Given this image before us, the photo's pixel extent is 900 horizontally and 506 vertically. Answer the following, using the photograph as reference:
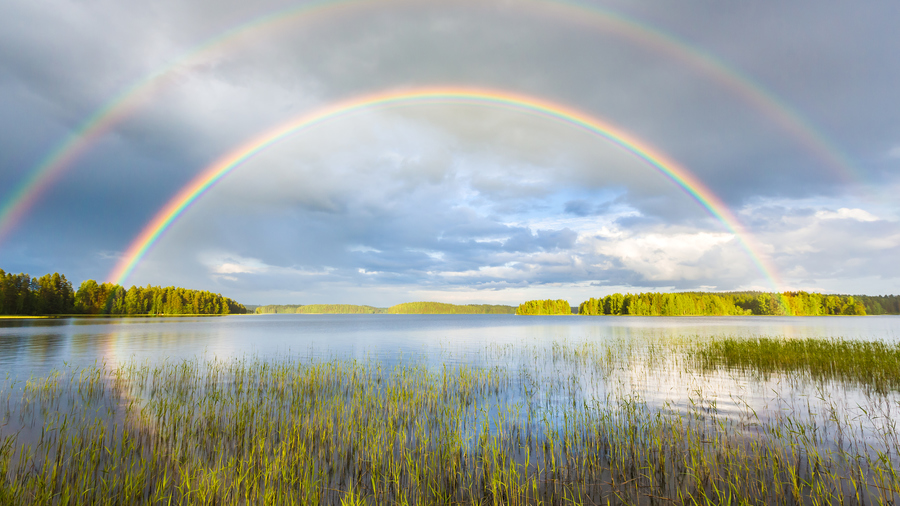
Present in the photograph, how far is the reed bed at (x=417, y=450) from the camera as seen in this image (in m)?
7.18

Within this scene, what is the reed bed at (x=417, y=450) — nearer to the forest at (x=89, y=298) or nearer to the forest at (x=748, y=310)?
the forest at (x=89, y=298)

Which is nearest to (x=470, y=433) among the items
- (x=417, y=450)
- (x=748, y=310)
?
(x=417, y=450)

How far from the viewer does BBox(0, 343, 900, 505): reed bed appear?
718 cm

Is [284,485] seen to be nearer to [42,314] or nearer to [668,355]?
[668,355]

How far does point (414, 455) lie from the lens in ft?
30.1

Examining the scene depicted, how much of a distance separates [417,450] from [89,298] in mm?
148207

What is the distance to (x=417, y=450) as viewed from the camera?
31.1 ft

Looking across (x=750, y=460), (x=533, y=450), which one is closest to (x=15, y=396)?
(x=533, y=450)

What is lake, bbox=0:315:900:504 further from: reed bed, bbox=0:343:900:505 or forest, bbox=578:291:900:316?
forest, bbox=578:291:900:316

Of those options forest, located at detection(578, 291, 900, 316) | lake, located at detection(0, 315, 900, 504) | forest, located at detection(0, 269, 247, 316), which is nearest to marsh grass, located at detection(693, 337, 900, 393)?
lake, located at detection(0, 315, 900, 504)

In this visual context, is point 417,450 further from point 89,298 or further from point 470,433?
point 89,298

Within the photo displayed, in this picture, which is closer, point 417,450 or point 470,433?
point 417,450

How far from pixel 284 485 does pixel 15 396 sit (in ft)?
55.4

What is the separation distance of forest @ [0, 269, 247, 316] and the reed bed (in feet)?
370
